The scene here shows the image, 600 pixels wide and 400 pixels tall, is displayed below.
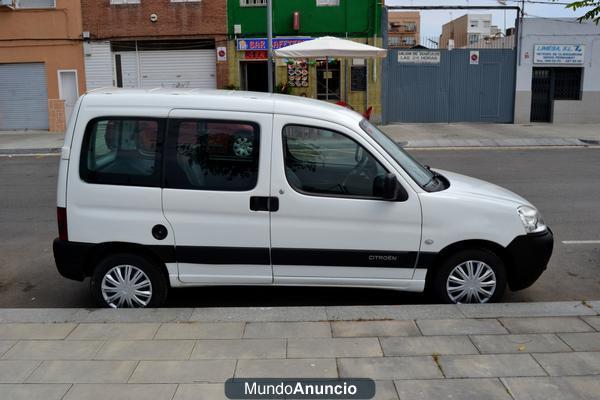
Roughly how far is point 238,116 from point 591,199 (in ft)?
23.3

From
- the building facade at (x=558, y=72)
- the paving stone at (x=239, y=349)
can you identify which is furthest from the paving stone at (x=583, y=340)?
the building facade at (x=558, y=72)

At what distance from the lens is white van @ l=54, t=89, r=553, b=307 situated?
4.70m

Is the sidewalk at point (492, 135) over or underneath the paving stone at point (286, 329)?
over

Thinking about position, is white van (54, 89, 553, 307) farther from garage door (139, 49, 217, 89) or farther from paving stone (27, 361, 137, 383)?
garage door (139, 49, 217, 89)

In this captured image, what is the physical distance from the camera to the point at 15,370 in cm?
371

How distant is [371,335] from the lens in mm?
4184

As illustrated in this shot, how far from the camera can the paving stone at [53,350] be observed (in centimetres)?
389

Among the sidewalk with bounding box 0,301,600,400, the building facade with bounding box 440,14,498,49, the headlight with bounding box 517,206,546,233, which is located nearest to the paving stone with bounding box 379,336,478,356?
the sidewalk with bounding box 0,301,600,400

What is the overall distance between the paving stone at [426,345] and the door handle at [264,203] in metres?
1.29

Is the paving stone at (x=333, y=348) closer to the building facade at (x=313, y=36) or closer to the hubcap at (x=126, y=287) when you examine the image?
the hubcap at (x=126, y=287)

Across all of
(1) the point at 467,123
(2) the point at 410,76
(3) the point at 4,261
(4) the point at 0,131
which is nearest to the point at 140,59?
(4) the point at 0,131

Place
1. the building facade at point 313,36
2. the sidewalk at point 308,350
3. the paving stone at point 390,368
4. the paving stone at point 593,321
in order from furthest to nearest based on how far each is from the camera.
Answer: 1. the building facade at point 313,36
2. the paving stone at point 593,321
3. the paving stone at point 390,368
4. the sidewalk at point 308,350

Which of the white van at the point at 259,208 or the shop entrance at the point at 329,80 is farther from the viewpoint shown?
the shop entrance at the point at 329,80

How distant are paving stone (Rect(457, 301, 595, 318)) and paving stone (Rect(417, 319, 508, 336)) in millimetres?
126
